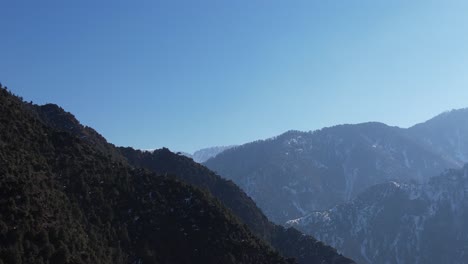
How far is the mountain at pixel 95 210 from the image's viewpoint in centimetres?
8506

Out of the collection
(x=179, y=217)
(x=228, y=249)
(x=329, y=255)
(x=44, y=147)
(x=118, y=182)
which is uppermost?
(x=44, y=147)

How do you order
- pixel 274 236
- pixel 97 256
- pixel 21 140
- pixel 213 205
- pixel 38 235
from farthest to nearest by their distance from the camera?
pixel 274 236 → pixel 213 205 → pixel 21 140 → pixel 97 256 → pixel 38 235

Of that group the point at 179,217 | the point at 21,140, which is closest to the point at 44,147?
the point at 21,140

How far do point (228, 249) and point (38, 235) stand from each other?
46.7m

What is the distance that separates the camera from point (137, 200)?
408ft

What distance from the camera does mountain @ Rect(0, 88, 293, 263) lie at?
8506 centimetres

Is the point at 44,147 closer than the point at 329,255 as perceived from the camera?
Yes

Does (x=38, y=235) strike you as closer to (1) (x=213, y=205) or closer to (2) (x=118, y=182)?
(2) (x=118, y=182)

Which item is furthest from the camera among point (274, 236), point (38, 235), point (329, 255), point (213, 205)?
point (274, 236)

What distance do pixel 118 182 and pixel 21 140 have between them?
24611 mm

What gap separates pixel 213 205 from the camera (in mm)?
132000

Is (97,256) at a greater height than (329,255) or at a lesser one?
greater

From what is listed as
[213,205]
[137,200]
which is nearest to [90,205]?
[137,200]

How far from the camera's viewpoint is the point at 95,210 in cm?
11494
